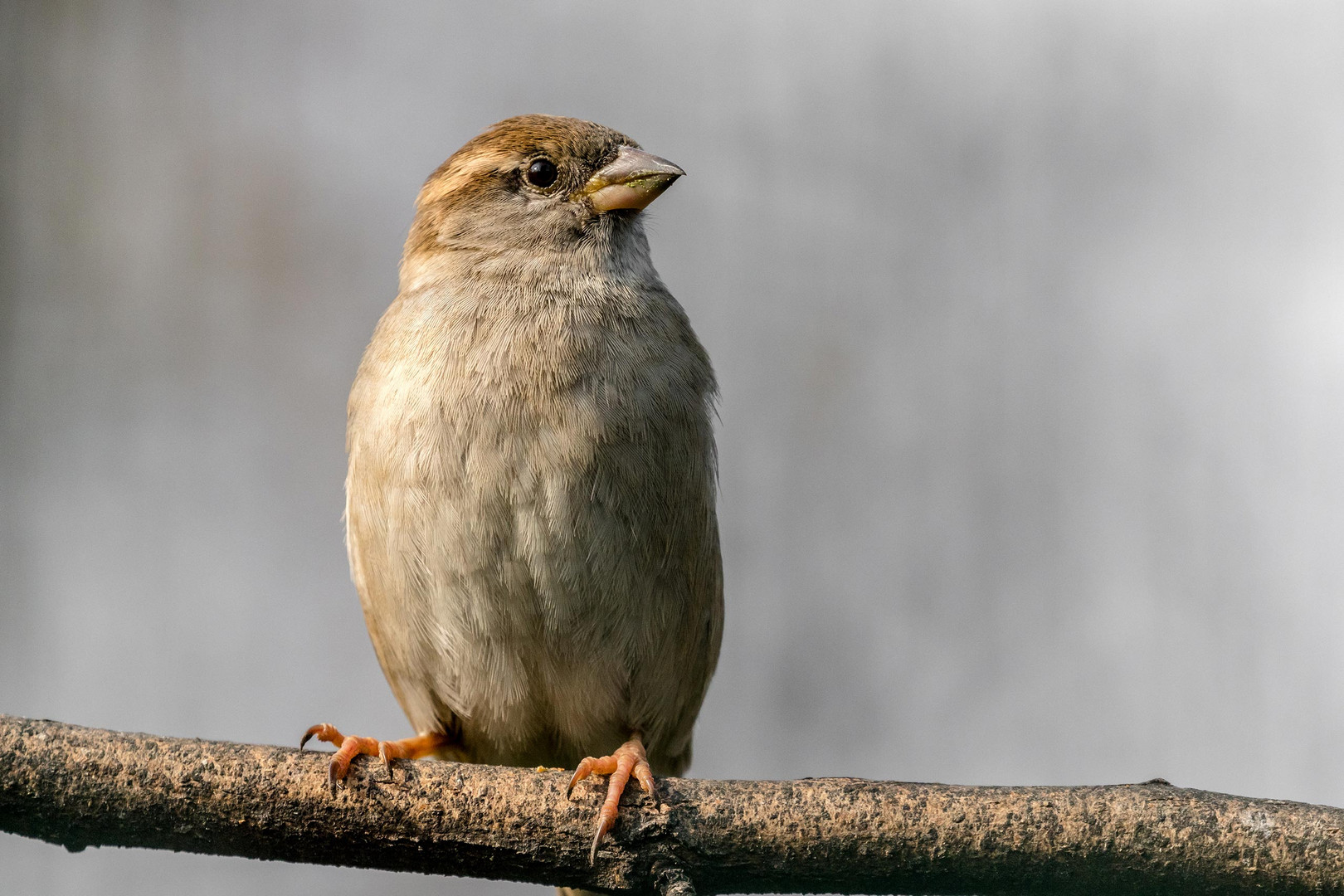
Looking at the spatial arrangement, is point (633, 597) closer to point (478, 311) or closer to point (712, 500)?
point (712, 500)

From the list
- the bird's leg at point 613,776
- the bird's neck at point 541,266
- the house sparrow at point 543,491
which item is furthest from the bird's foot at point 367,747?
the bird's neck at point 541,266

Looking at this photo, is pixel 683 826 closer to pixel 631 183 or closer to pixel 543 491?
pixel 543 491

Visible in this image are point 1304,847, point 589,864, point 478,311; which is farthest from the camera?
point 478,311

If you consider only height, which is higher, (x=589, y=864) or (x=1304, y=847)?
(x=1304, y=847)

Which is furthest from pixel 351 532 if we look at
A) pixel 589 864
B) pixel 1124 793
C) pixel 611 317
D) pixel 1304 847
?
pixel 1304 847

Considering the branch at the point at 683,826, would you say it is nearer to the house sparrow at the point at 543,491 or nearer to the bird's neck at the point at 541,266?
the house sparrow at the point at 543,491

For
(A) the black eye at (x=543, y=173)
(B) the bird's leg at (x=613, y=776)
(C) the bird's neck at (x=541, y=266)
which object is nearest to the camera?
(B) the bird's leg at (x=613, y=776)

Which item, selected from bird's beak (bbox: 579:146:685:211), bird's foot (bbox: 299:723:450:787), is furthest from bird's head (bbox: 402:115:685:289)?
bird's foot (bbox: 299:723:450:787)
